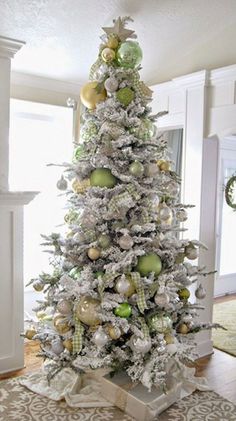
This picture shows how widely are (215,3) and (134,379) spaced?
7.94 ft

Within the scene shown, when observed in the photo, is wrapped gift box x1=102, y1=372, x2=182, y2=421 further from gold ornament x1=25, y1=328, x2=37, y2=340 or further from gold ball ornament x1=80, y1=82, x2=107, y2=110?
gold ball ornament x1=80, y1=82, x2=107, y2=110

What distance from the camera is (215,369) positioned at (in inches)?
125

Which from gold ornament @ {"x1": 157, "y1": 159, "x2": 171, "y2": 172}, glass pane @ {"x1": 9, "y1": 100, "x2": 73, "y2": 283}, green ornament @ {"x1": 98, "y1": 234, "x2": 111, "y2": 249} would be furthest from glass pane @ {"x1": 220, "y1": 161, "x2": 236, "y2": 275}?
green ornament @ {"x1": 98, "y1": 234, "x2": 111, "y2": 249}

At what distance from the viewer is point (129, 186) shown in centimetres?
239

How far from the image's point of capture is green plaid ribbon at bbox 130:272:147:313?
7.70 feet

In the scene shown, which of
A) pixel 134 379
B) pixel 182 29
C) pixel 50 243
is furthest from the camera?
pixel 182 29

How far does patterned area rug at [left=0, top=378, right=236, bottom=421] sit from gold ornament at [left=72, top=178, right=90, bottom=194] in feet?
4.40

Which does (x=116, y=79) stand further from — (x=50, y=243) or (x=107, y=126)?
(x=50, y=243)

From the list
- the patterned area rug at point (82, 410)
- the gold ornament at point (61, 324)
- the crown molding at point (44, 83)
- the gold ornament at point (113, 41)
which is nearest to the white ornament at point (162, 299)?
the gold ornament at point (61, 324)

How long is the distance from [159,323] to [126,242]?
52 centimetres

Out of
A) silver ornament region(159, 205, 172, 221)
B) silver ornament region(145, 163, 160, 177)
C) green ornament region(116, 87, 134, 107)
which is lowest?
silver ornament region(159, 205, 172, 221)

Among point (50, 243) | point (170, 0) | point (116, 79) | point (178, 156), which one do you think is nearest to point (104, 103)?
point (116, 79)

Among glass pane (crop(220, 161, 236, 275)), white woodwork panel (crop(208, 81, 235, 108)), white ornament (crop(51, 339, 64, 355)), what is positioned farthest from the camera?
glass pane (crop(220, 161, 236, 275))

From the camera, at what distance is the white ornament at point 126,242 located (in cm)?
233
